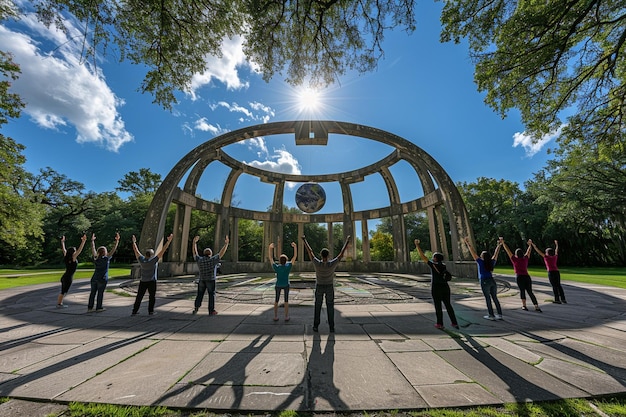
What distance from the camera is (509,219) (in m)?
34.6

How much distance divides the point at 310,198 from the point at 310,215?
211 cm

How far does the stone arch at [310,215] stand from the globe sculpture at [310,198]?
1.34 metres

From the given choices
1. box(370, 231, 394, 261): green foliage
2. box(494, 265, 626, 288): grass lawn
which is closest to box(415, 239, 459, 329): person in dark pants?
box(494, 265, 626, 288): grass lawn

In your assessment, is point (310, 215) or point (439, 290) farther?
point (310, 215)

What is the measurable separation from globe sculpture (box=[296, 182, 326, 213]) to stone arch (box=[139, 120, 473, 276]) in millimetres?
1345

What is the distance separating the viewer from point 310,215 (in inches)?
971

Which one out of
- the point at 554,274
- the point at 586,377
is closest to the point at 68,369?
the point at 586,377

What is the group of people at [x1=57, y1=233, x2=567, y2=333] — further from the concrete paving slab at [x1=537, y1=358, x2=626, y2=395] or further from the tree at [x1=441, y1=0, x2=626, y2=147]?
the tree at [x1=441, y1=0, x2=626, y2=147]

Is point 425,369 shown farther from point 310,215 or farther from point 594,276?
point 594,276

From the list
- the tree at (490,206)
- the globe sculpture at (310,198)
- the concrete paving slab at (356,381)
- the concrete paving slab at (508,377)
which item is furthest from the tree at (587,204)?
the concrete paving slab at (356,381)

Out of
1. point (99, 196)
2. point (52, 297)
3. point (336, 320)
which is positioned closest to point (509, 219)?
point (336, 320)

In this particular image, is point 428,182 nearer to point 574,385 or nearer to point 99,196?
point 574,385

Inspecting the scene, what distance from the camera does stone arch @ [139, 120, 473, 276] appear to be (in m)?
15.7

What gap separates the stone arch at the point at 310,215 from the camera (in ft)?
51.5
